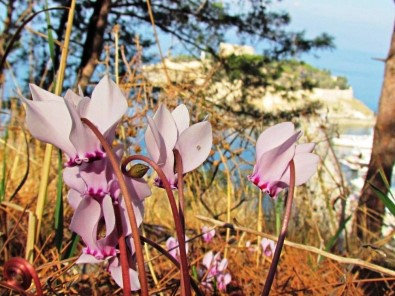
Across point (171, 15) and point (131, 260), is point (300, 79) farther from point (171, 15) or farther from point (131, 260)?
point (131, 260)

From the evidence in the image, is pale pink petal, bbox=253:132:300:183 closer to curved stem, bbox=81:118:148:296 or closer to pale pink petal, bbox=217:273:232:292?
curved stem, bbox=81:118:148:296

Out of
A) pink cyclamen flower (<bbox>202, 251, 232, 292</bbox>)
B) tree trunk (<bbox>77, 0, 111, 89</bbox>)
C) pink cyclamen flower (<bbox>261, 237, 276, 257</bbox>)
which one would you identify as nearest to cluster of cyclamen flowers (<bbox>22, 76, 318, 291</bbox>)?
pink cyclamen flower (<bbox>202, 251, 232, 292</bbox>)

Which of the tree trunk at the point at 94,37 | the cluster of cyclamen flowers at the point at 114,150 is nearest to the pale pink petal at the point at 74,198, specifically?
the cluster of cyclamen flowers at the point at 114,150

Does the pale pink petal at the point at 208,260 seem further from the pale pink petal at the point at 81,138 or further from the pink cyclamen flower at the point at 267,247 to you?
the pale pink petal at the point at 81,138

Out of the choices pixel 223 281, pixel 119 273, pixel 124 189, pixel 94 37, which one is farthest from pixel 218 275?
pixel 94 37

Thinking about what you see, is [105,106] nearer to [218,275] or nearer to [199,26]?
[218,275]
